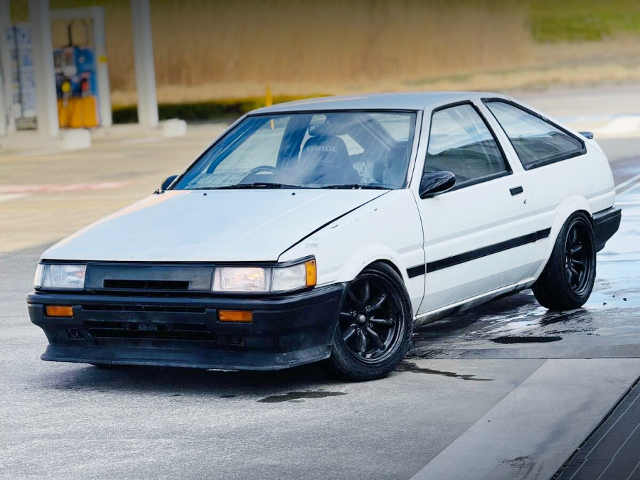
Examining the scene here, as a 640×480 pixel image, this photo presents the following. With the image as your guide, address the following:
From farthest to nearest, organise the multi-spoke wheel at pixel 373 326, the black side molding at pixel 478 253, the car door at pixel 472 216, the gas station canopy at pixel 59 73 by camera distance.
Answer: the gas station canopy at pixel 59 73 < the car door at pixel 472 216 < the black side molding at pixel 478 253 < the multi-spoke wheel at pixel 373 326

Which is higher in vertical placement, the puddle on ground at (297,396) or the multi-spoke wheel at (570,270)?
the multi-spoke wheel at (570,270)

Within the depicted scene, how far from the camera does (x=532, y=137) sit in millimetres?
8109

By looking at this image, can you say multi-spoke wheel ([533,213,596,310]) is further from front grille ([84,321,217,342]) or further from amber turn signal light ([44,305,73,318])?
amber turn signal light ([44,305,73,318])

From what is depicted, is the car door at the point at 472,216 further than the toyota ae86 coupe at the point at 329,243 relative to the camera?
Yes

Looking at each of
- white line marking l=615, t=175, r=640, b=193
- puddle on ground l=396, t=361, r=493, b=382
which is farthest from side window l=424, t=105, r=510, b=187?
white line marking l=615, t=175, r=640, b=193

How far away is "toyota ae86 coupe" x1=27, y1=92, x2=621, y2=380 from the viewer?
6.17m

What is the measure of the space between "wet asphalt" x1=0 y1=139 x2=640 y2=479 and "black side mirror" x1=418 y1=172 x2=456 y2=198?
2.88 feet

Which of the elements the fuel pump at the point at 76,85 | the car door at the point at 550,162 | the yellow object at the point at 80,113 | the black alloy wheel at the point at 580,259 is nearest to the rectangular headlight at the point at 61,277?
the car door at the point at 550,162

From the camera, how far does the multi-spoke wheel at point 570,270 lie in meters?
7.93

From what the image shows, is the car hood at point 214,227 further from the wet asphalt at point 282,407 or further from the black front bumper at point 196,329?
the wet asphalt at point 282,407

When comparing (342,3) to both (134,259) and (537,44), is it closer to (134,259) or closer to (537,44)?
(537,44)

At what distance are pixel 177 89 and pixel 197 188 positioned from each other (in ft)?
115

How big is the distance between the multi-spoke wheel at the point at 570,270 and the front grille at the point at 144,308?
265cm

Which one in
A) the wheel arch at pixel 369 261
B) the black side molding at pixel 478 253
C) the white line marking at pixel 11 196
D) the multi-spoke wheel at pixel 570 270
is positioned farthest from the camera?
the white line marking at pixel 11 196
